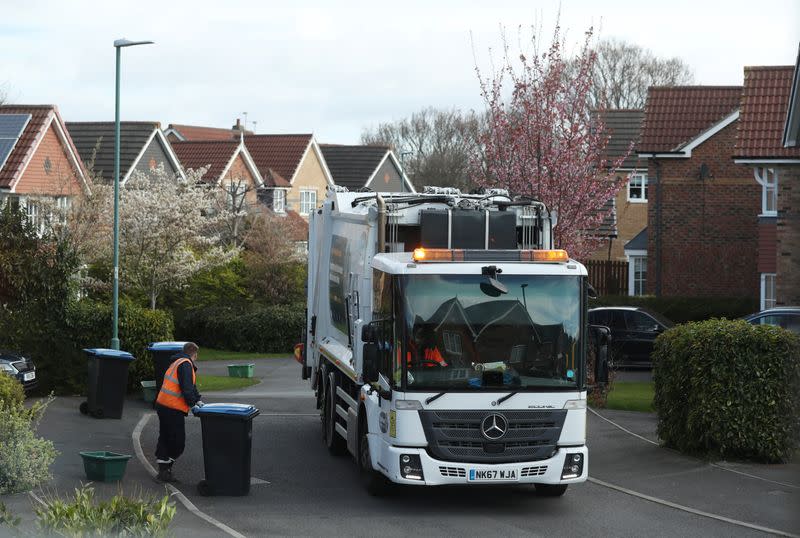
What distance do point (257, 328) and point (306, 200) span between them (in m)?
29.1

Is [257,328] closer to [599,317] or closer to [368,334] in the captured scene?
[599,317]

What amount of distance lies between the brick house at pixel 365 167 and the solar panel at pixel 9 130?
95.5 feet

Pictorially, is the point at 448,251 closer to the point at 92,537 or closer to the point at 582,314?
the point at 582,314

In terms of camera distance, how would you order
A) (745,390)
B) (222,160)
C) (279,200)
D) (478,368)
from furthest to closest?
(279,200), (222,160), (745,390), (478,368)

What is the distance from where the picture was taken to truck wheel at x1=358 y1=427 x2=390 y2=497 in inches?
535

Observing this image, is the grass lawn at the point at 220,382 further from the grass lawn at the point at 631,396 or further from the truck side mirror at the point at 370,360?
the truck side mirror at the point at 370,360

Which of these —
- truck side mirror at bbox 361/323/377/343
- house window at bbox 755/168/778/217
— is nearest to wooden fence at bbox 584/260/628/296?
house window at bbox 755/168/778/217

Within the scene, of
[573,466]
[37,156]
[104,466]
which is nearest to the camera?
[573,466]

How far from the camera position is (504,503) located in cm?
1362

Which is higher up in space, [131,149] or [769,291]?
[131,149]

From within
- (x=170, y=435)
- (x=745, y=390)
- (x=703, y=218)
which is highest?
(x=703, y=218)

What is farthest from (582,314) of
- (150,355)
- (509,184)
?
(509,184)

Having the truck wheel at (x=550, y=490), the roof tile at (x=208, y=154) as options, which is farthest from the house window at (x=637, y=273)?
the truck wheel at (x=550, y=490)

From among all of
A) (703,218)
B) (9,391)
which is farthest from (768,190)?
(9,391)
